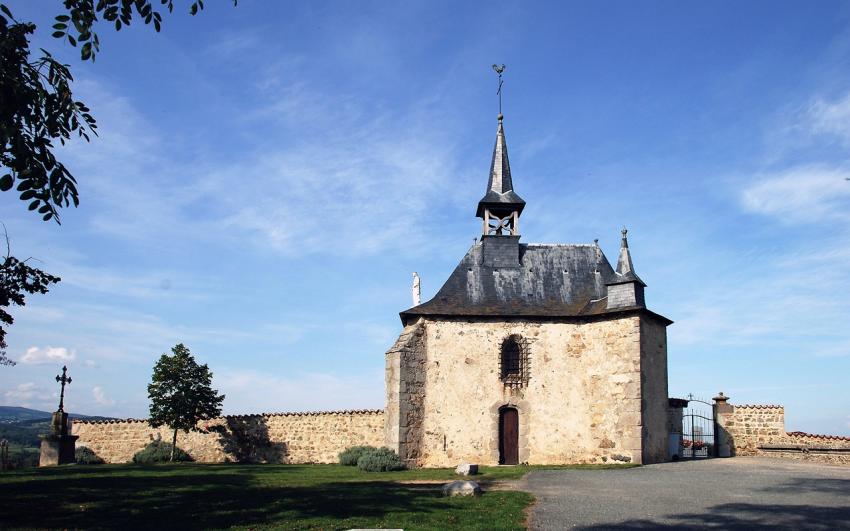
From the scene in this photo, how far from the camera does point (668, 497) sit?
1222 cm

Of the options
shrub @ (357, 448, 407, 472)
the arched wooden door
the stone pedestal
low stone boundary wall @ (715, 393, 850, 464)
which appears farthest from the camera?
the stone pedestal

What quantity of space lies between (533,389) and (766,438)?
26.7 ft

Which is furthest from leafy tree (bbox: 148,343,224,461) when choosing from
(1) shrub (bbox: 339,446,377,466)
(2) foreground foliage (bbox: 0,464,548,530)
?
(2) foreground foliage (bbox: 0,464,548,530)

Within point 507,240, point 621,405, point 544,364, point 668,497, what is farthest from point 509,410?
point 668,497

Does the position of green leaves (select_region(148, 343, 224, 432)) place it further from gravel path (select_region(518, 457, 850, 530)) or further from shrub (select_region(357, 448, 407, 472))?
gravel path (select_region(518, 457, 850, 530))

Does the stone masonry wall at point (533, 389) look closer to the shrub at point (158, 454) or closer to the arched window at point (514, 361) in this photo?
the arched window at point (514, 361)

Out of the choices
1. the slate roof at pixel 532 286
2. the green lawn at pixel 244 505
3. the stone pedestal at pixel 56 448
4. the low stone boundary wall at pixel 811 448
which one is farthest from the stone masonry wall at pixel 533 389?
the stone pedestal at pixel 56 448

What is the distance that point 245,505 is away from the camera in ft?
35.2

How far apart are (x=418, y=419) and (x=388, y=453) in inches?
62.7

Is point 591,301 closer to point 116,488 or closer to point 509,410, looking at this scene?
point 509,410

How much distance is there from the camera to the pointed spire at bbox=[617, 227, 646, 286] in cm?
2262

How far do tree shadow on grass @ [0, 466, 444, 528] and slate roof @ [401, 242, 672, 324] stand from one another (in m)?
9.78

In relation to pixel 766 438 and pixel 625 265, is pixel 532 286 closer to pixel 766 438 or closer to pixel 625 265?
pixel 625 265

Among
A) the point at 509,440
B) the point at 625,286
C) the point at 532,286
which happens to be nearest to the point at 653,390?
the point at 625,286
